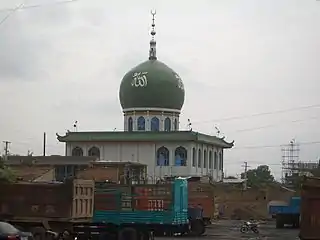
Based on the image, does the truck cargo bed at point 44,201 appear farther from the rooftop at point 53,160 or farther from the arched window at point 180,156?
the arched window at point 180,156

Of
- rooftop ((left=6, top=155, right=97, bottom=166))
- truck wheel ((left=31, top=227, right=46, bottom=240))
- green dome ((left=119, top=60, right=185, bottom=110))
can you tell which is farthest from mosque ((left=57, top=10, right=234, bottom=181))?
truck wheel ((left=31, top=227, right=46, bottom=240))

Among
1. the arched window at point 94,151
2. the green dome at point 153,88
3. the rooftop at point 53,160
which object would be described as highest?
the green dome at point 153,88

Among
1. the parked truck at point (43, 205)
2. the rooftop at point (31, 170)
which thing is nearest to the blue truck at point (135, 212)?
the parked truck at point (43, 205)

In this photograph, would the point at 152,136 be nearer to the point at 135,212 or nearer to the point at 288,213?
the point at 288,213

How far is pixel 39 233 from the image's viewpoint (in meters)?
25.2

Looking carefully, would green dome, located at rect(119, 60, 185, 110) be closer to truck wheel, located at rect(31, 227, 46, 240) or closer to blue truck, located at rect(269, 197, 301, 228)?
blue truck, located at rect(269, 197, 301, 228)

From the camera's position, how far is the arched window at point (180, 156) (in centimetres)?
7050

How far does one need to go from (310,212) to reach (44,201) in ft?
36.4

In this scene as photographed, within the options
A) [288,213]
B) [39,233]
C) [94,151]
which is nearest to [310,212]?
[39,233]

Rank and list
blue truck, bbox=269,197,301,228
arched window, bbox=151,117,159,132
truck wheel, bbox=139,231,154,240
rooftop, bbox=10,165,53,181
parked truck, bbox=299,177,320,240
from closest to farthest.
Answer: parked truck, bbox=299,177,320,240, truck wheel, bbox=139,231,154,240, blue truck, bbox=269,197,301,228, rooftop, bbox=10,165,53,181, arched window, bbox=151,117,159,132

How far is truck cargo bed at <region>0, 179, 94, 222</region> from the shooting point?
25672mm

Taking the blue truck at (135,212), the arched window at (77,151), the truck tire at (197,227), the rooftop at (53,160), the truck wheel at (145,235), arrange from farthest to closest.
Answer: the arched window at (77,151) < the rooftop at (53,160) < the truck tire at (197,227) < the truck wheel at (145,235) < the blue truck at (135,212)

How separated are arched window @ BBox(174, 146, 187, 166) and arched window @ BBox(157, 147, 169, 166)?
40.5 inches

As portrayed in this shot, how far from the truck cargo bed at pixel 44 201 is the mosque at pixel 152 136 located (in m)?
43.5
